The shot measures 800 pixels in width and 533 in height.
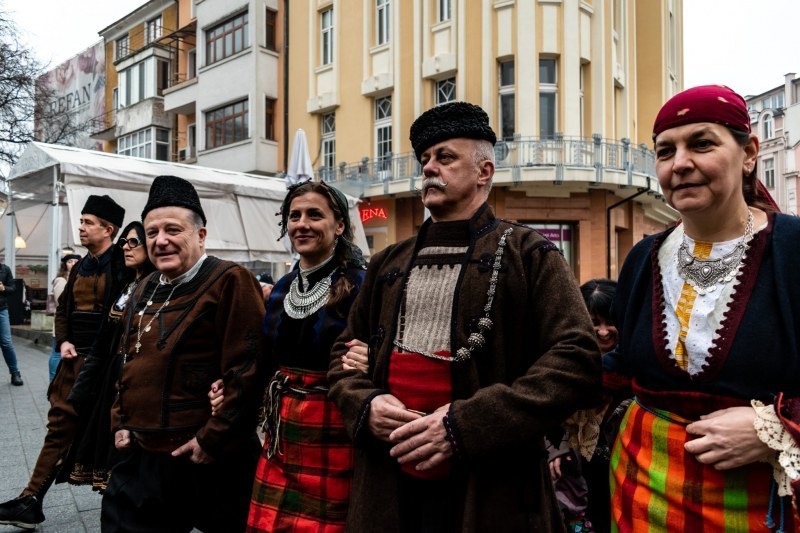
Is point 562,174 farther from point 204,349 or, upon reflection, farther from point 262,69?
point 204,349

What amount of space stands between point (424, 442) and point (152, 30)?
2946 centimetres

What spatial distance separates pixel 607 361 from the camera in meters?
2.08

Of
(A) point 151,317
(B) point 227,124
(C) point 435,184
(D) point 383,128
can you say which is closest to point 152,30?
(B) point 227,124

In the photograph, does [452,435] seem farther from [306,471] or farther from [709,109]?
[709,109]

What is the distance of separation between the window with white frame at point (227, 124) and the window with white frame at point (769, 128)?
46.5 metres

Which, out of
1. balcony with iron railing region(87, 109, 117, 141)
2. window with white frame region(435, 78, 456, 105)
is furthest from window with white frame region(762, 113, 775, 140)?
balcony with iron railing region(87, 109, 117, 141)

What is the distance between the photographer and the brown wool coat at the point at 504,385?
71.2 inches

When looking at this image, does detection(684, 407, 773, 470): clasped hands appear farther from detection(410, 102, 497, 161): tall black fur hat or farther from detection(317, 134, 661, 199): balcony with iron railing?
detection(317, 134, 661, 199): balcony with iron railing

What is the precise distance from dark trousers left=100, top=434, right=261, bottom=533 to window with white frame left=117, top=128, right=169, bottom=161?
2412 centimetres

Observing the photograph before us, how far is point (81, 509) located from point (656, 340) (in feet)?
13.4

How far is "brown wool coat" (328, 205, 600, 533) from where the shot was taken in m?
1.81

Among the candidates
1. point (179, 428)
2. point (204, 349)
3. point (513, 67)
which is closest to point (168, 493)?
point (179, 428)

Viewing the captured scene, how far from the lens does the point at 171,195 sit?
3105 mm

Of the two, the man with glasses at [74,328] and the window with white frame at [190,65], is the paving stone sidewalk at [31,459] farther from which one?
the window with white frame at [190,65]
